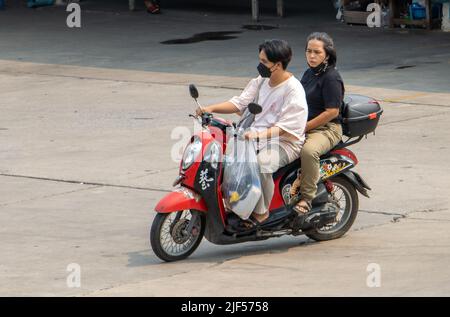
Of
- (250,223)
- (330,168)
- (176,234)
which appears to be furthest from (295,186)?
(176,234)

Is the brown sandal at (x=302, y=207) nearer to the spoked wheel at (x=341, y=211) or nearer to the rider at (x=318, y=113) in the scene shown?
the rider at (x=318, y=113)

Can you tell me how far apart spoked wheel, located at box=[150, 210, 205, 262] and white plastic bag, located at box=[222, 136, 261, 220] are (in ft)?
0.99

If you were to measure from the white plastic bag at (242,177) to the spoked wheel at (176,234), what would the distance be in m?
0.30

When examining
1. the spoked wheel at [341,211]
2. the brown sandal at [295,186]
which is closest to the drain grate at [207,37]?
the spoked wheel at [341,211]

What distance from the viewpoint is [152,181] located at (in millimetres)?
12258

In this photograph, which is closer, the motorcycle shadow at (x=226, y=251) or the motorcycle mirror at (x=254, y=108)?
the motorcycle mirror at (x=254, y=108)

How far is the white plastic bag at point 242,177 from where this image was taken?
9.23 meters

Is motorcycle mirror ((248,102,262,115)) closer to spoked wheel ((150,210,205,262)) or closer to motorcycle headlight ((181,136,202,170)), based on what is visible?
motorcycle headlight ((181,136,202,170))

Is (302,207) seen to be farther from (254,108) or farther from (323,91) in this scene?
(254,108)

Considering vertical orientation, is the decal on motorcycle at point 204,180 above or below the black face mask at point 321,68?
below

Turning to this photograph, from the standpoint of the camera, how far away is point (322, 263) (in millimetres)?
9141

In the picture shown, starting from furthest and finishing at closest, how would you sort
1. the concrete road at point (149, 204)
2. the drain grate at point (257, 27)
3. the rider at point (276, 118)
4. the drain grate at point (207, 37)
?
the drain grate at point (257, 27)
the drain grate at point (207, 37)
the rider at point (276, 118)
the concrete road at point (149, 204)

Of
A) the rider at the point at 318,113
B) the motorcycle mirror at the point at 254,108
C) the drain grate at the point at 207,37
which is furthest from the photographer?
the drain grate at the point at 207,37

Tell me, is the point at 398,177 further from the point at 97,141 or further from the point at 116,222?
the point at 97,141
